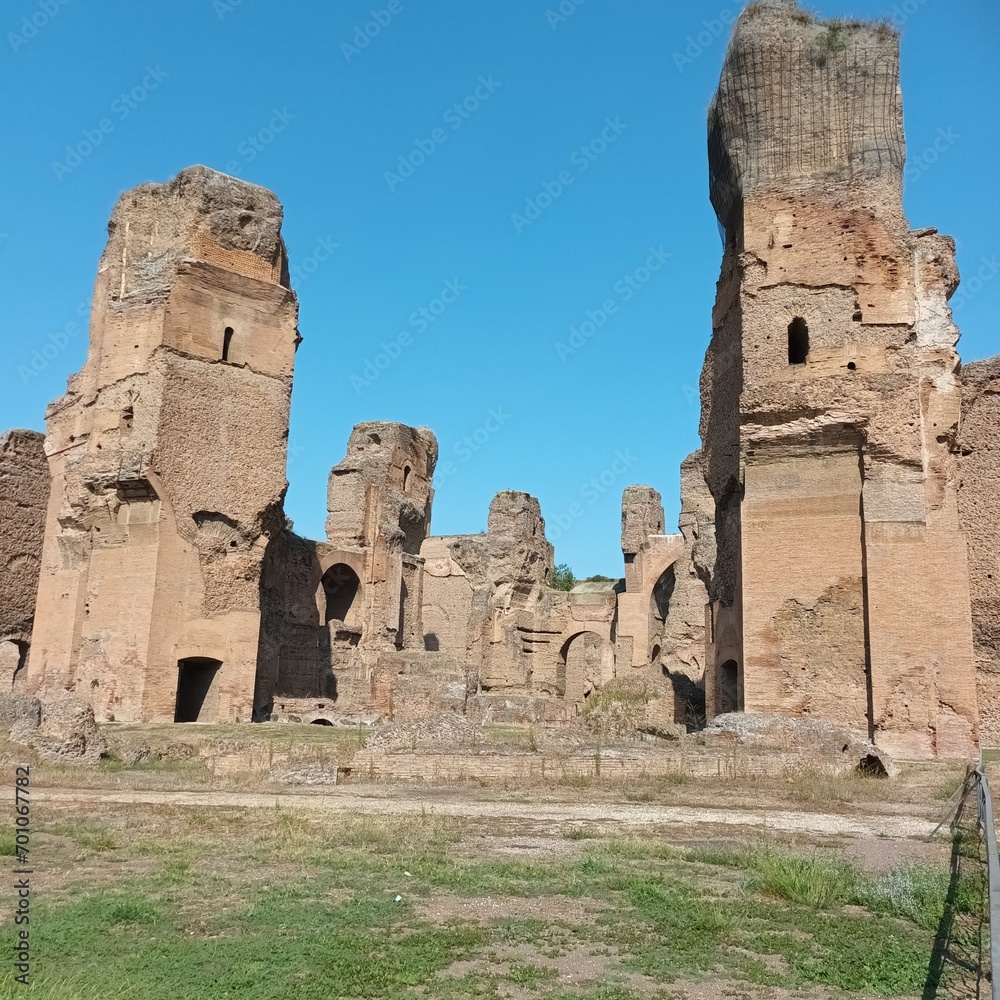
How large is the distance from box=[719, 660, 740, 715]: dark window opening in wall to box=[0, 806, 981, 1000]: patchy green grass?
34.0 feet

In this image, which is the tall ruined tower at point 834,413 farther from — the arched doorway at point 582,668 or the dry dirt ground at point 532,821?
the arched doorway at point 582,668

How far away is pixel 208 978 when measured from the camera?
3473mm

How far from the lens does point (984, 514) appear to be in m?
16.1

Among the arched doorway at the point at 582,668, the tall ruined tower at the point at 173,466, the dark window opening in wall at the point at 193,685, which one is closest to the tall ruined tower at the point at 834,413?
the tall ruined tower at the point at 173,466

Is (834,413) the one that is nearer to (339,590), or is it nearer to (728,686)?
(728,686)

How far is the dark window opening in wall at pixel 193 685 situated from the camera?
17953 mm

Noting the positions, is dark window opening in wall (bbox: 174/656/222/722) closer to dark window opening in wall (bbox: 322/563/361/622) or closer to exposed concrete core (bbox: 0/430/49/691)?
exposed concrete core (bbox: 0/430/49/691)

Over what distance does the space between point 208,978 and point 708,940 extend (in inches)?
78.2

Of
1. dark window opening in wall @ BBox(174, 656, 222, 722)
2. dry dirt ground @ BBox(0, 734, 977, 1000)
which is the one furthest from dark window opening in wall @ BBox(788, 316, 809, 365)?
dark window opening in wall @ BBox(174, 656, 222, 722)

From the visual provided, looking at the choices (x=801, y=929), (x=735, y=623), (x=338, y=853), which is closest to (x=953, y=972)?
(x=801, y=929)

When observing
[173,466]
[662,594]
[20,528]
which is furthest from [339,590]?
[662,594]

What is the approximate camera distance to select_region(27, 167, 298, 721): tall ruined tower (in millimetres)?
17234

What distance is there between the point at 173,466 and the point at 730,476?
31.5 ft

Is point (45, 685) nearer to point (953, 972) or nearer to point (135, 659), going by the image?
point (135, 659)
